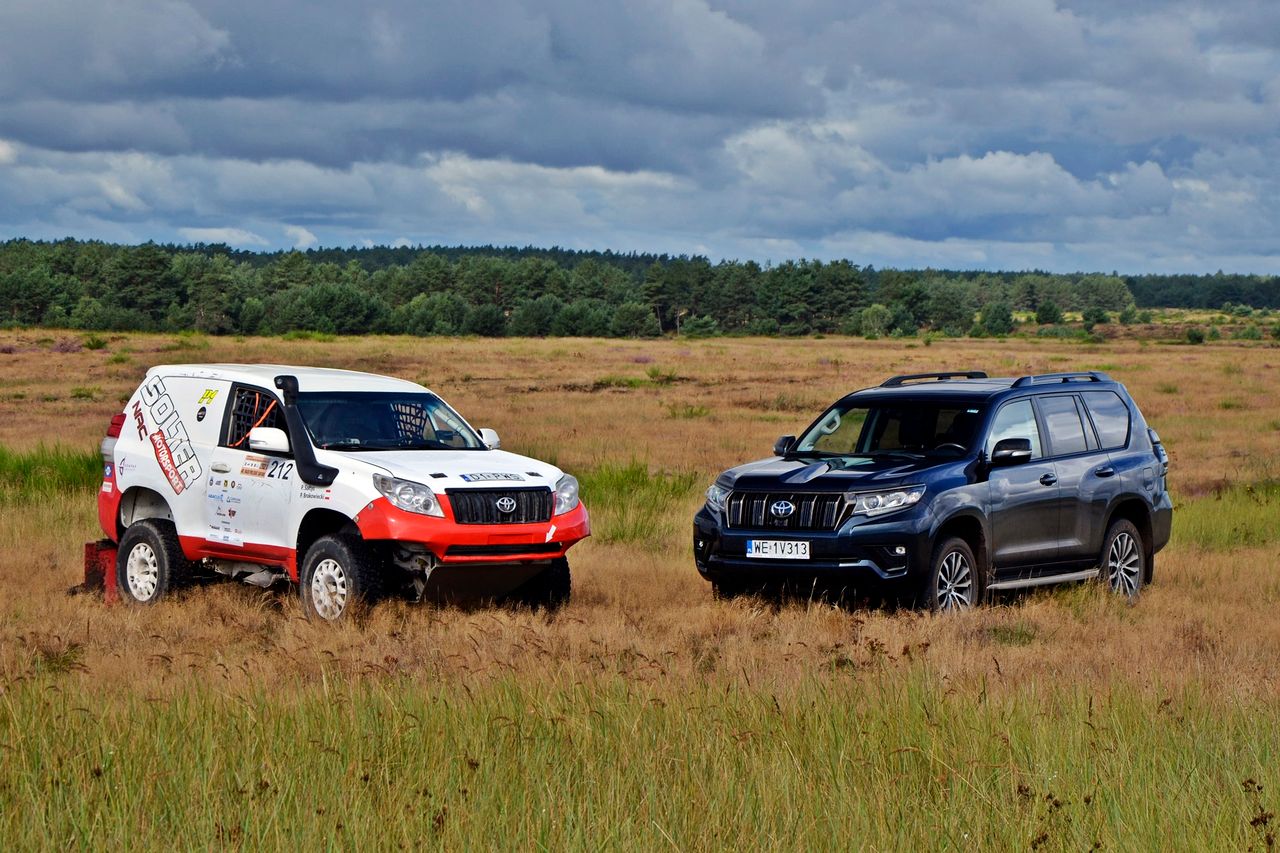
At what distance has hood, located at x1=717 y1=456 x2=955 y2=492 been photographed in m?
11.2

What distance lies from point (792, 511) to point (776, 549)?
30cm

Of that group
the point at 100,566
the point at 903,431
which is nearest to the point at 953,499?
the point at 903,431

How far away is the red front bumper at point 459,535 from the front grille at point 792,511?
4.48ft

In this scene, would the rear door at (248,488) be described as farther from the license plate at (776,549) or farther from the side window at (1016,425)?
the side window at (1016,425)

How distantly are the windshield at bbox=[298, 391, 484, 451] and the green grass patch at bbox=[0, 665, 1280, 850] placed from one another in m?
4.03

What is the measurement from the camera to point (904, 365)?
66562 millimetres

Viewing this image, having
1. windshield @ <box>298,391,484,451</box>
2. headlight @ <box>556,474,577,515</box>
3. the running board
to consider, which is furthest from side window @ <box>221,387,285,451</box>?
the running board

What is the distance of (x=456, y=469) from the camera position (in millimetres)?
11102

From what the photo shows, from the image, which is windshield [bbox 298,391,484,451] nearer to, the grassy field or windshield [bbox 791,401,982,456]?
the grassy field

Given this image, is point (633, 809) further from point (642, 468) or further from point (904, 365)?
point (904, 365)

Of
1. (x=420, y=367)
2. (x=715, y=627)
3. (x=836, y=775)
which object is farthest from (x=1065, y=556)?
(x=420, y=367)

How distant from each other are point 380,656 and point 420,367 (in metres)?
50.8

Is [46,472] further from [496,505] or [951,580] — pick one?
[951,580]

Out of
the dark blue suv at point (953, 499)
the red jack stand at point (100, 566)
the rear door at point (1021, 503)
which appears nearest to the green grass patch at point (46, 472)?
the red jack stand at point (100, 566)
